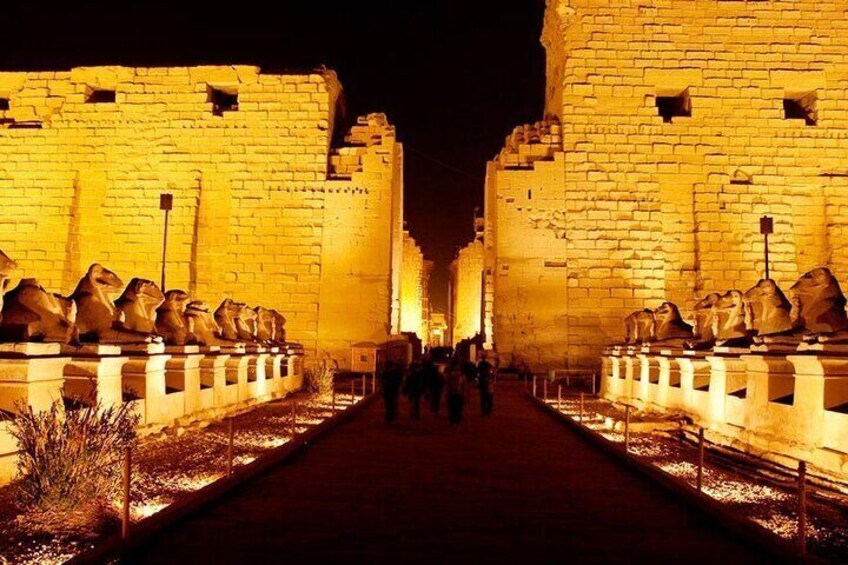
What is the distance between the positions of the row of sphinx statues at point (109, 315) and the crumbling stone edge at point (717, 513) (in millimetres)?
5241

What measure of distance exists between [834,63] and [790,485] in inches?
756

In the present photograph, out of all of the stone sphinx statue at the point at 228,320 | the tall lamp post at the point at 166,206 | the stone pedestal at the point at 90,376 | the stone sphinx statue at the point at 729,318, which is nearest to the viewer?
the stone pedestal at the point at 90,376

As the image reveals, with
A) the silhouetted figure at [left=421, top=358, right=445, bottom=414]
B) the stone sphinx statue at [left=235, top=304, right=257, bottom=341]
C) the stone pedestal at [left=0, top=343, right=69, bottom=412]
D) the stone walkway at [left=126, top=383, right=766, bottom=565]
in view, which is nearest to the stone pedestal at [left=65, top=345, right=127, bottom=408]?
the stone pedestal at [left=0, top=343, right=69, bottom=412]

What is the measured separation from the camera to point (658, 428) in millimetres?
10109

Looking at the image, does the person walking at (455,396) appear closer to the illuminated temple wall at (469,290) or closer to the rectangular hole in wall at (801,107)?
the rectangular hole in wall at (801,107)

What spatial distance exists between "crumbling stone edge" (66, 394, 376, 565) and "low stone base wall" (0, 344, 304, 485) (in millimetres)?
1491

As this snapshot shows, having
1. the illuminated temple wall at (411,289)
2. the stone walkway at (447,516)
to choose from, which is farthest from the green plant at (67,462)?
the illuminated temple wall at (411,289)

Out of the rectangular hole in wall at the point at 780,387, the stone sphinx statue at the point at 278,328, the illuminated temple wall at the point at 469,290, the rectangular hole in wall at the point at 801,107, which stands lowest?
the rectangular hole in wall at the point at 780,387

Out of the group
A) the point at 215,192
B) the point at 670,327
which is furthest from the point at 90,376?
the point at 215,192

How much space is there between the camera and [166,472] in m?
6.65

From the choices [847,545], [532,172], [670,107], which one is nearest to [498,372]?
[532,172]

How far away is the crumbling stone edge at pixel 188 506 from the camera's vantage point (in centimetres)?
414

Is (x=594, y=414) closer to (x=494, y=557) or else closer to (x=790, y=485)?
(x=790, y=485)

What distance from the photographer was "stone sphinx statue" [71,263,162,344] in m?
8.91
